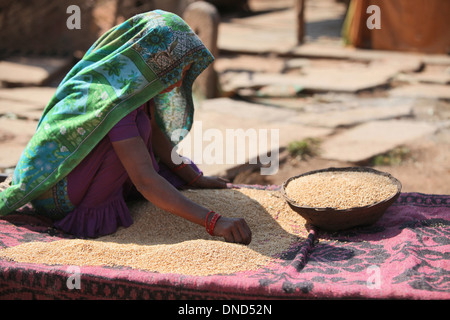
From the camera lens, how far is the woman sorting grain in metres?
2.26

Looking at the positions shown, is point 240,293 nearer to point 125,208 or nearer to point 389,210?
point 125,208

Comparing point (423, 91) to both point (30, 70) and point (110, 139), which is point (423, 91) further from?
point (30, 70)

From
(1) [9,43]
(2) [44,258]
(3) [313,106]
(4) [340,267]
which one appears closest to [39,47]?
(1) [9,43]

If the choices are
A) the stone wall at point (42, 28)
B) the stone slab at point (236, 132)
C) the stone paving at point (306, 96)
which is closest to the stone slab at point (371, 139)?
the stone paving at point (306, 96)

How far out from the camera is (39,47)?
7664mm

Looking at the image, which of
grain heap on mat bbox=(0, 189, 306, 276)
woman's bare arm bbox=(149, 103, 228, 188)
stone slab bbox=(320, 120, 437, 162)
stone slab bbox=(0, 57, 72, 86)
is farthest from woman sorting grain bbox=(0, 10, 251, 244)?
stone slab bbox=(0, 57, 72, 86)

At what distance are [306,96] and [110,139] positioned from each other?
433cm

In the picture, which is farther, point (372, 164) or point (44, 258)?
point (372, 164)

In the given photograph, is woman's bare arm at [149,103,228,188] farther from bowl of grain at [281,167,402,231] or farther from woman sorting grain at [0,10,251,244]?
bowl of grain at [281,167,402,231]

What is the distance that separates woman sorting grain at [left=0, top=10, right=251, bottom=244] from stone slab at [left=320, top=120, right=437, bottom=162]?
6.60ft

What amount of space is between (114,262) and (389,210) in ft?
4.46

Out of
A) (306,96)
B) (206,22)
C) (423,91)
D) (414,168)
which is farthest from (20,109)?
(423,91)

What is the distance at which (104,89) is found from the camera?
2299 millimetres

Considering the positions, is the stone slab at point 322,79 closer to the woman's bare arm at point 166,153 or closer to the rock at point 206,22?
the rock at point 206,22
